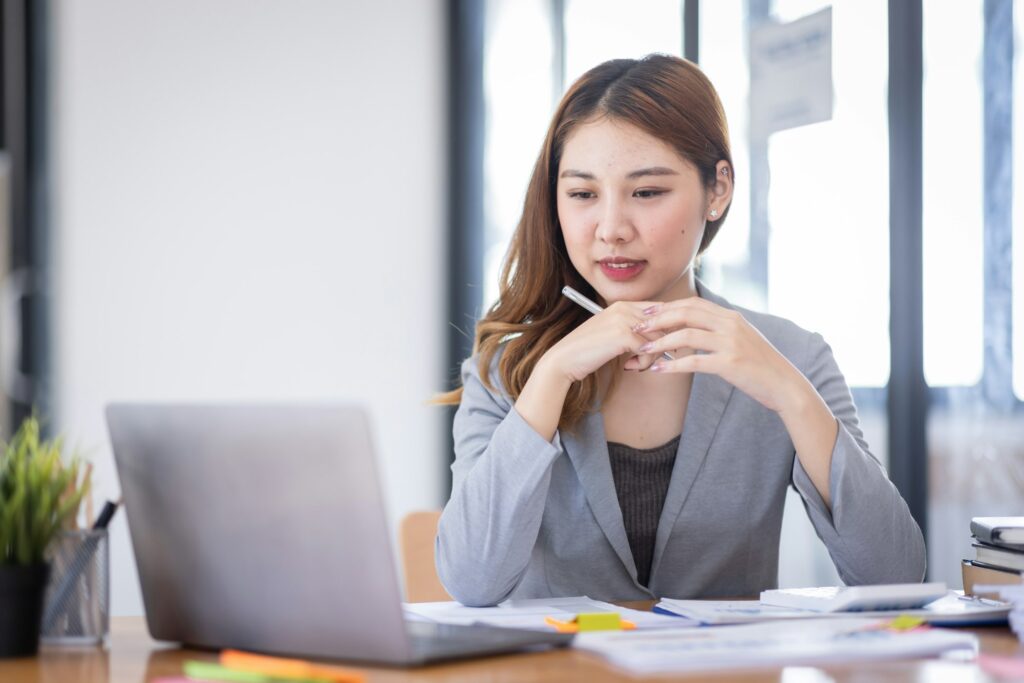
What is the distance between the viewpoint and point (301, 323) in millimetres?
4160

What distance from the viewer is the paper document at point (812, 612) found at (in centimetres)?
120

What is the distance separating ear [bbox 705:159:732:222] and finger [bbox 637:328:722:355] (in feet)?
1.36

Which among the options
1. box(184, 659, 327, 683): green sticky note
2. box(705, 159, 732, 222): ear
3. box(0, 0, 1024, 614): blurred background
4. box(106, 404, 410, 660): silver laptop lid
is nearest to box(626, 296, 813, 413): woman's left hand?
box(705, 159, 732, 222): ear

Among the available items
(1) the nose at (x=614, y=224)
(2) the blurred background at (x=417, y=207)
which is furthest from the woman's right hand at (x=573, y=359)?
(2) the blurred background at (x=417, y=207)

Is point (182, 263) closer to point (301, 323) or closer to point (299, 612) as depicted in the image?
point (301, 323)

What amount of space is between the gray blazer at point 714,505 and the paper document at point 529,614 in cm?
14

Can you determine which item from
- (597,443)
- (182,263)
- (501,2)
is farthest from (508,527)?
(501,2)

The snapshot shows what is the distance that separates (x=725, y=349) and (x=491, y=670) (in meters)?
0.67

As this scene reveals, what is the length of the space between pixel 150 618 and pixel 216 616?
0.11 m

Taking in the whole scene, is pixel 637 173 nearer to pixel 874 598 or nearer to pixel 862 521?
pixel 862 521

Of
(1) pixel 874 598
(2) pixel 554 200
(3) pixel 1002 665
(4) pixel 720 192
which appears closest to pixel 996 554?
(1) pixel 874 598

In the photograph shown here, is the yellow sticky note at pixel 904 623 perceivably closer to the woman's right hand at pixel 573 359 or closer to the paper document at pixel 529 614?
the paper document at pixel 529 614

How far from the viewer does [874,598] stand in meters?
1.24

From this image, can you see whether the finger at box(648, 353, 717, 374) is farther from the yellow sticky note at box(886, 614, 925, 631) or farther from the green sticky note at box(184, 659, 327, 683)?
the green sticky note at box(184, 659, 327, 683)
